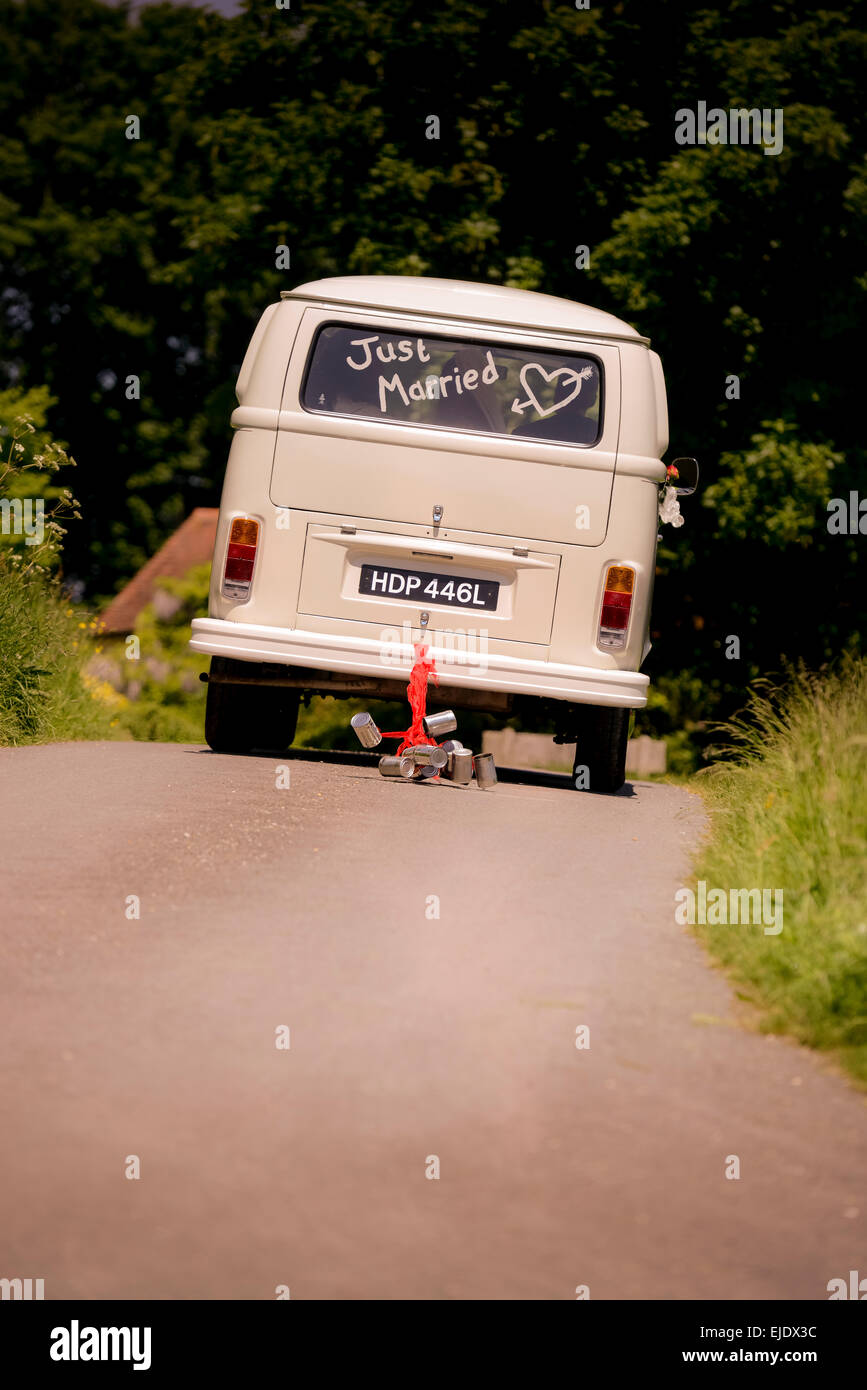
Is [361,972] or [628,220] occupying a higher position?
[628,220]

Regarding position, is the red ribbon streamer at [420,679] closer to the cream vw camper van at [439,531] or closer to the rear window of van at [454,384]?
the cream vw camper van at [439,531]

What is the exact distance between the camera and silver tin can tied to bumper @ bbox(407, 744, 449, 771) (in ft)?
30.6

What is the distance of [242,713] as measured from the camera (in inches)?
Answer: 398

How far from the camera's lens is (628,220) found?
1931 cm

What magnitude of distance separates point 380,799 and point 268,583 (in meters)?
1.52

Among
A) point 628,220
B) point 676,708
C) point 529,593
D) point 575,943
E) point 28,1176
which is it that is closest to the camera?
point 28,1176

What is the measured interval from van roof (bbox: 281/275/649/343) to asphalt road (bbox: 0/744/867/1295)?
12.8 feet

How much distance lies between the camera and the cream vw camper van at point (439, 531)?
923 cm

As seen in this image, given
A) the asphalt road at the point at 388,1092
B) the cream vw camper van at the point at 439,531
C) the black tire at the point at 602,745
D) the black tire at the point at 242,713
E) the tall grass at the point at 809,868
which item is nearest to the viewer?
the asphalt road at the point at 388,1092

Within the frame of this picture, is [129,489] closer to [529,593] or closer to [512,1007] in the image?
[529,593]

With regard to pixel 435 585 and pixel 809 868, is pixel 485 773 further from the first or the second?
pixel 809 868

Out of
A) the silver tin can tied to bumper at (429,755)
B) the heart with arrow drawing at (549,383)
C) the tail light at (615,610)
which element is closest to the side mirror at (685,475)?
the heart with arrow drawing at (549,383)

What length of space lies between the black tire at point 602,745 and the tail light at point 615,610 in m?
0.54

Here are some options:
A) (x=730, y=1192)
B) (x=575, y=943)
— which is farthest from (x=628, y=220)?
(x=730, y=1192)
